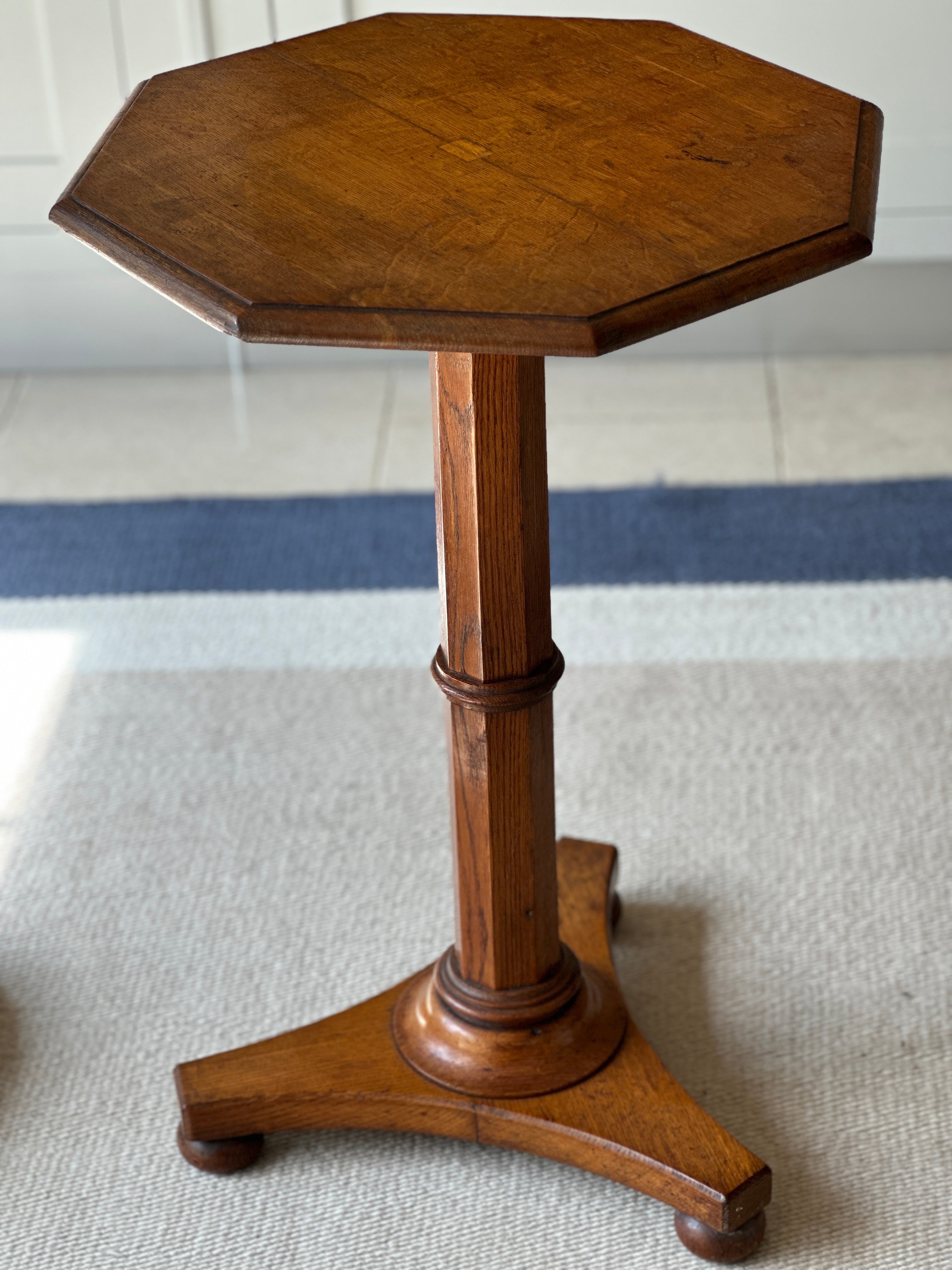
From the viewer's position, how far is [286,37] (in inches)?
93.1

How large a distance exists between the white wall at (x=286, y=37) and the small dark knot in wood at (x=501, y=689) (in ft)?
5.07

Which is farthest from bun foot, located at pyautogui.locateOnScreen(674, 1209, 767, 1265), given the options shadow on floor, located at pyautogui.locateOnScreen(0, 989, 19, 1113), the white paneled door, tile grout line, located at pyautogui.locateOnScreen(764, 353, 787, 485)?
the white paneled door

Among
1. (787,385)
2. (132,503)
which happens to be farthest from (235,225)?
(787,385)

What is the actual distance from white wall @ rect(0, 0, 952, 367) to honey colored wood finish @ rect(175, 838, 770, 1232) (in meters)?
1.65

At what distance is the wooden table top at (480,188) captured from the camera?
0.76m

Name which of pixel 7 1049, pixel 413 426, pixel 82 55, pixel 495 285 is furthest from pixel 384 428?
pixel 495 285

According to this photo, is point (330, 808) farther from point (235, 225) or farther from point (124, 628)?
point (235, 225)

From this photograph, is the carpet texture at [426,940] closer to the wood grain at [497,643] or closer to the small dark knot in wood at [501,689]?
the wood grain at [497,643]

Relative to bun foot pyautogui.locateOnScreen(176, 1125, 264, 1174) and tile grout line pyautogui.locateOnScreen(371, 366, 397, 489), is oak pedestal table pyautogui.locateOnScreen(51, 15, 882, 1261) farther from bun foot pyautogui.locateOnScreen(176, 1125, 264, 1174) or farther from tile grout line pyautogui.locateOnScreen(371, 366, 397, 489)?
tile grout line pyautogui.locateOnScreen(371, 366, 397, 489)

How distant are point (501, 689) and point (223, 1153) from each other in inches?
18.1

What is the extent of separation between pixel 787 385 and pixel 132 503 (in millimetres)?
1093

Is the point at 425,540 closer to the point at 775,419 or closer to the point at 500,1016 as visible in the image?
the point at 775,419

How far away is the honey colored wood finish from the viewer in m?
1.08

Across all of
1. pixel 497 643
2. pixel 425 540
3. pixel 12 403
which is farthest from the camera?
pixel 12 403
